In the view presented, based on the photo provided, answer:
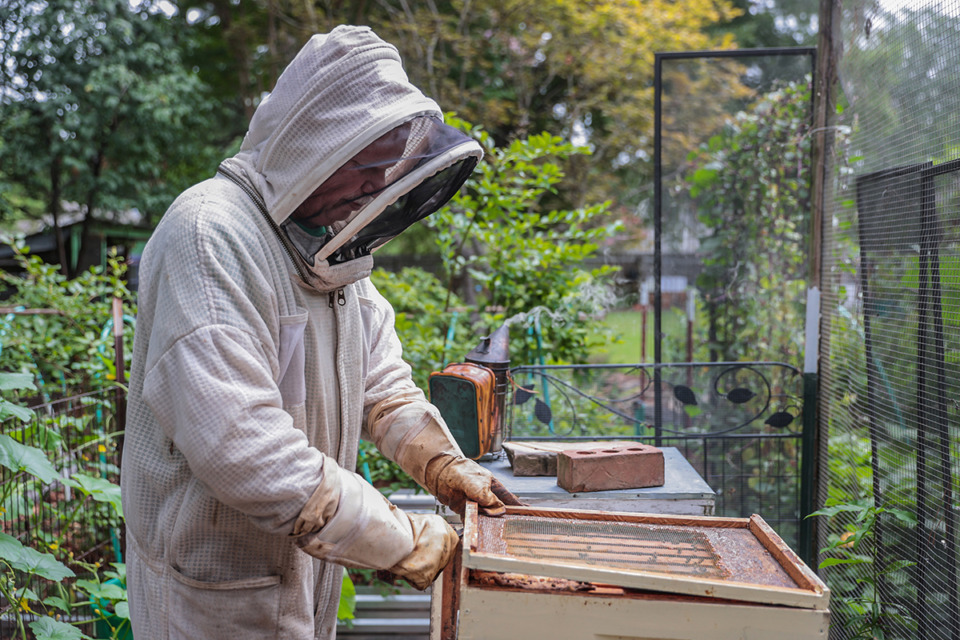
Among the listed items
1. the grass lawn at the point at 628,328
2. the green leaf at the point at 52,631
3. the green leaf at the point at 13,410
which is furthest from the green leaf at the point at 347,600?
the grass lawn at the point at 628,328

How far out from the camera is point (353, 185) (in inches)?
64.9

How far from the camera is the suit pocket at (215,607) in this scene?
1.54 m

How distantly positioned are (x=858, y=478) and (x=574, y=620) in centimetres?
191

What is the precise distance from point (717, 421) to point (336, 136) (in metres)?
4.44

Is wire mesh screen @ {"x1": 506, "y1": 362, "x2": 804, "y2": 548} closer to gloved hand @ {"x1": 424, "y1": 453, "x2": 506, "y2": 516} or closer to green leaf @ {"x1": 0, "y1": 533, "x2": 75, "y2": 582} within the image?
gloved hand @ {"x1": 424, "y1": 453, "x2": 506, "y2": 516}

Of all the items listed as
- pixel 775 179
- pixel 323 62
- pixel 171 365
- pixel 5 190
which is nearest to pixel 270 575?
pixel 171 365

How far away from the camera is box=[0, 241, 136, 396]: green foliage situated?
4320 millimetres

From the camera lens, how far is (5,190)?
1085 cm

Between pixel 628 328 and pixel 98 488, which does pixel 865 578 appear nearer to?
pixel 98 488

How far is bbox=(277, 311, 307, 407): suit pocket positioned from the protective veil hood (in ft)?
0.42

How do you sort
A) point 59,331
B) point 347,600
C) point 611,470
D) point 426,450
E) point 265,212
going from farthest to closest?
point 59,331
point 347,600
point 611,470
point 426,450
point 265,212

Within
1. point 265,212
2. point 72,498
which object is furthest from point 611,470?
point 72,498

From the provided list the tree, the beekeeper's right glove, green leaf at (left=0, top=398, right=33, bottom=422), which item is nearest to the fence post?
green leaf at (left=0, top=398, right=33, bottom=422)

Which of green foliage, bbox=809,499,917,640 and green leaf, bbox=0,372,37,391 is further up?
green leaf, bbox=0,372,37,391
